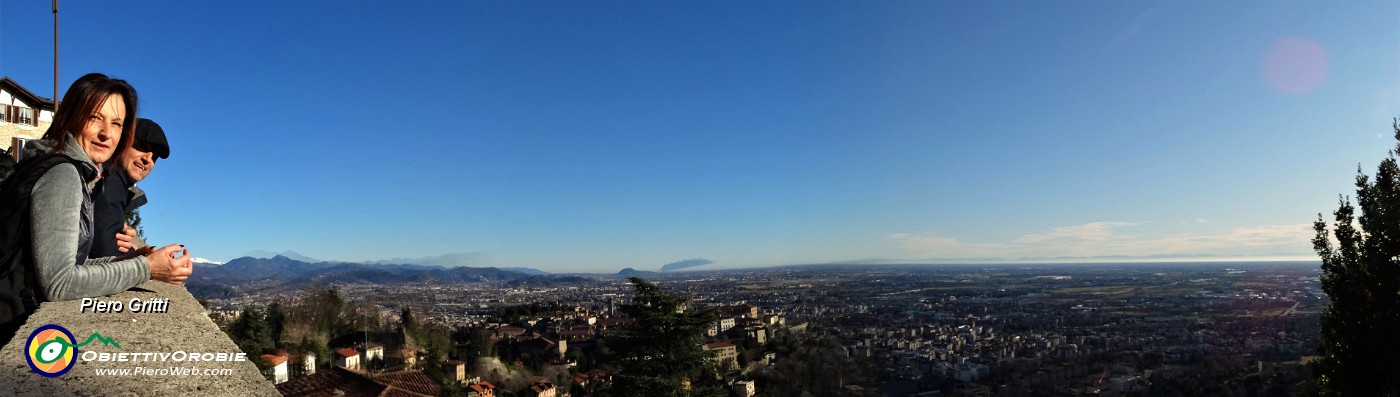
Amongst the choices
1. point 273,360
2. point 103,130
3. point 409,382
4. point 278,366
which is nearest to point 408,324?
point 278,366

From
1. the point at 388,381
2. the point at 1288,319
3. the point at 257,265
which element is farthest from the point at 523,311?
the point at 257,265

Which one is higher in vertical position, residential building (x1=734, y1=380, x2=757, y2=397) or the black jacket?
the black jacket

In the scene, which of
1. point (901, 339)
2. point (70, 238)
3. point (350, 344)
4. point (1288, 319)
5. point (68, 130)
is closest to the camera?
point (70, 238)

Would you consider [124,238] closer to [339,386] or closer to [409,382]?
[339,386]

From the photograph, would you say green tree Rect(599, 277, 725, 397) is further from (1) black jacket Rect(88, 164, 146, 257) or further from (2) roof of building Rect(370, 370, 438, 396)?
(2) roof of building Rect(370, 370, 438, 396)

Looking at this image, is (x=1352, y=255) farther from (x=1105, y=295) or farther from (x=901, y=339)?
(x=1105, y=295)

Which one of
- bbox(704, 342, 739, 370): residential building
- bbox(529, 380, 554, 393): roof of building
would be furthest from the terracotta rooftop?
bbox(704, 342, 739, 370): residential building

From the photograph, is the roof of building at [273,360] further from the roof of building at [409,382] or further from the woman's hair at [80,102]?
the woman's hair at [80,102]

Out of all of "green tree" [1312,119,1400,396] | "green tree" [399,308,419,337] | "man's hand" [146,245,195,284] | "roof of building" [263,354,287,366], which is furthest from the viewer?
"green tree" [399,308,419,337]
